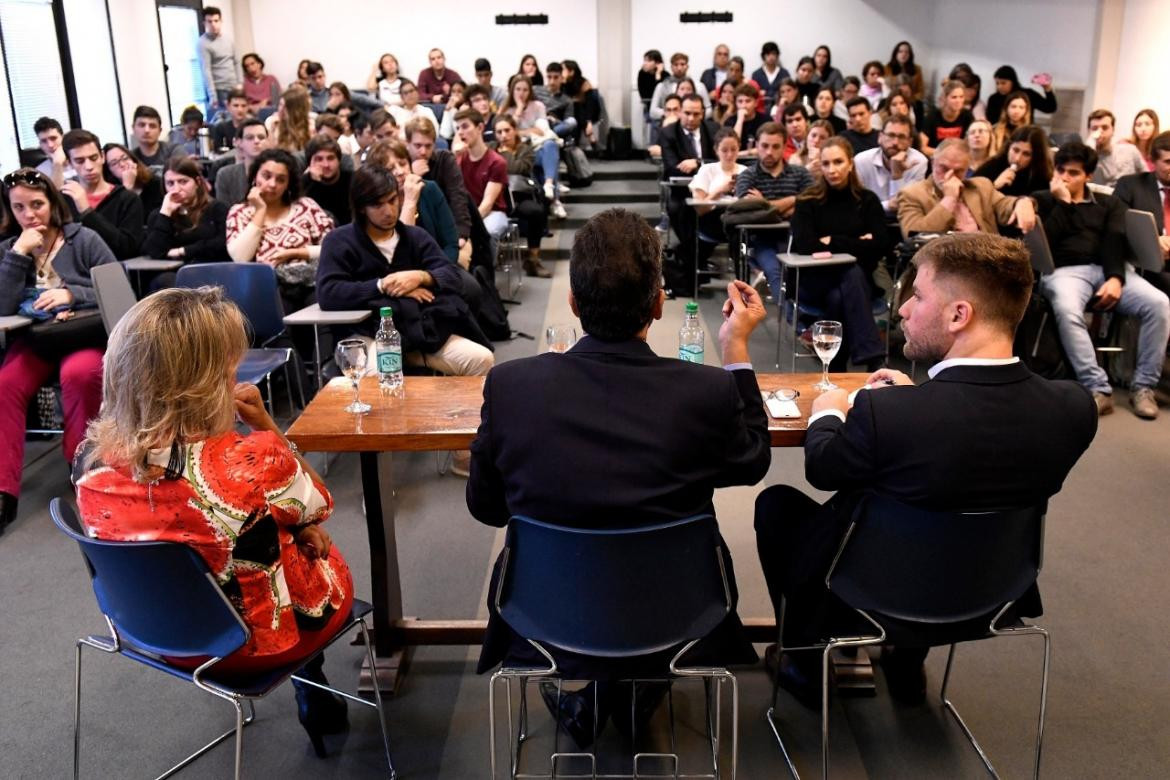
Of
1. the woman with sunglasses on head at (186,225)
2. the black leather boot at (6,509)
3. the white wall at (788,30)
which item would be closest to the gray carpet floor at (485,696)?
the black leather boot at (6,509)

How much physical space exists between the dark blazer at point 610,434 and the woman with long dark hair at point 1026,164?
3.99 meters

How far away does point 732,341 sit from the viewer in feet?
6.82

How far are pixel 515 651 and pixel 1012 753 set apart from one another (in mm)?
1189

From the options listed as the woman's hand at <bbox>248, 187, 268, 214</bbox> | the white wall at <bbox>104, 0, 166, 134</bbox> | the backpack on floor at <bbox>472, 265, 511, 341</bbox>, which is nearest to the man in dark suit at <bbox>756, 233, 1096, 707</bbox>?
the woman's hand at <bbox>248, 187, 268, 214</bbox>

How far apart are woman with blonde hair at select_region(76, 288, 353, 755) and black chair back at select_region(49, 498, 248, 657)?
40 mm

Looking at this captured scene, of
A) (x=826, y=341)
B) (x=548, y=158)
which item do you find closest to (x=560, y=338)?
(x=826, y=341)

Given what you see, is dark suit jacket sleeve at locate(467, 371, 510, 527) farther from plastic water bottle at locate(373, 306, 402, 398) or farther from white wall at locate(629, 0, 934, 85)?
white wall at locate(629, 0, 934, 85)

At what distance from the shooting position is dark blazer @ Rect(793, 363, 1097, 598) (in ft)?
5.85

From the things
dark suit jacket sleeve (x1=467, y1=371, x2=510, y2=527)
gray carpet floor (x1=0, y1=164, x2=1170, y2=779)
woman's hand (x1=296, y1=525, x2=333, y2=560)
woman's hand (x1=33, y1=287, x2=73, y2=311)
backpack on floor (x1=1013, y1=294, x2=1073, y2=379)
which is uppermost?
dark suit jacket sleeve (x1=467, y1=371, x2=510, y2=527)

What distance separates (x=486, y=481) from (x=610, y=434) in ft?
0.97

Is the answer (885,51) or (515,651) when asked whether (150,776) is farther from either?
(885,51)

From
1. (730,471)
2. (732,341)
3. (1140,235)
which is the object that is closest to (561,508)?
(730,471)

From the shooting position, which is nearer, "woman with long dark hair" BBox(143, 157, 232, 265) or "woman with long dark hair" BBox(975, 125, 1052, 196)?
"woman with long dark hair" BBox(143, 157, 232, 265)

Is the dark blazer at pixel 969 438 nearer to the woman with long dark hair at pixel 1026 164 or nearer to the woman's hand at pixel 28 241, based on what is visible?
the woman's hand at pixel 28 241
